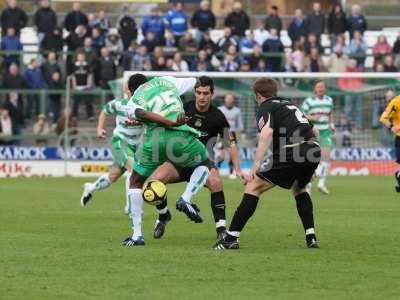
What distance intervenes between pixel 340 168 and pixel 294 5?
35.2 feet

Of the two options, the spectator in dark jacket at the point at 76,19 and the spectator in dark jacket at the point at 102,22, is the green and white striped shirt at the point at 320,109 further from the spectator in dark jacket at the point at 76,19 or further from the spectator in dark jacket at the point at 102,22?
the spectator in dark jacket at the point at 76,19

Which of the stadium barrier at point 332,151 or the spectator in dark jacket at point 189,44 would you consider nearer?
the stadium barrier at point 332,151

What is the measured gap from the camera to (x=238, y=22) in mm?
34812

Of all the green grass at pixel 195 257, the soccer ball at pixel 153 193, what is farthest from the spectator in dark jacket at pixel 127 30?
the soccer ball at pixel 153 193

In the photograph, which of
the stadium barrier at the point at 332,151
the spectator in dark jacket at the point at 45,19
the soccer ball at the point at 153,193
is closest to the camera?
the soccer ball at the point at 153,193

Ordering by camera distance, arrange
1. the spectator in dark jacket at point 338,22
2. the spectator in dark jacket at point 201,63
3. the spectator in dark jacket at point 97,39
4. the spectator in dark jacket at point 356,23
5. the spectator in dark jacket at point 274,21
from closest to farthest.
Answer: the spectator in dark jacket at point 201,63 → the spectator in dark jacket at point 97,39 → the spectator in dark jacket at point 274,21 → the spectator in dark jacket at point 338,22 → the spectator in dark jacket at point 356,23

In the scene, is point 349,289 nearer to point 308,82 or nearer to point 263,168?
point 263,168

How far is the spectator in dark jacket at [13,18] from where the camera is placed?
1319 inches

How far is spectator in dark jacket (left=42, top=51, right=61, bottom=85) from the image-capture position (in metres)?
32.4

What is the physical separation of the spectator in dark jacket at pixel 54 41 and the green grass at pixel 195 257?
46.9 ft

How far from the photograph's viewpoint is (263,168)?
497 inches

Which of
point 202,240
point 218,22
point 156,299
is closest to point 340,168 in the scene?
point 218,22

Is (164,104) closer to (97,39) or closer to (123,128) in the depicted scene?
(123,128)

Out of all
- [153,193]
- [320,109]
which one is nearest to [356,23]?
[320,109]
